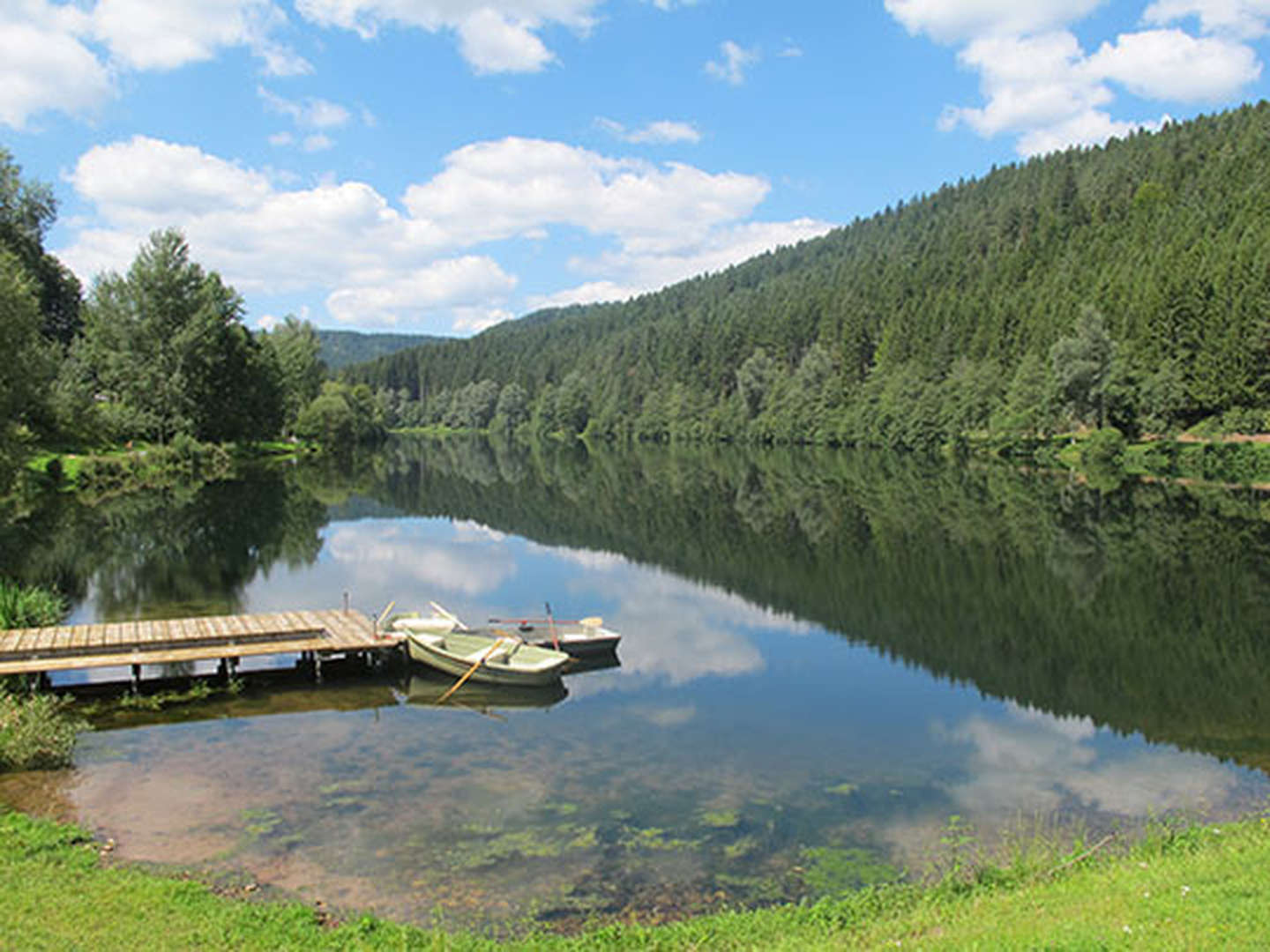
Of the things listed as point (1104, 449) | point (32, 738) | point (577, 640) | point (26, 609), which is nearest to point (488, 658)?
point (577, 640)

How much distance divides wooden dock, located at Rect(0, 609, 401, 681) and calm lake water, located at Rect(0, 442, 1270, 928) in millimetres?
952

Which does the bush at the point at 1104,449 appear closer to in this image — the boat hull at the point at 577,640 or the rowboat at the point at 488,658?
the boat hull at the point at 577,640

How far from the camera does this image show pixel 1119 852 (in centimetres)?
1266

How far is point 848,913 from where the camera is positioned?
11.1 m

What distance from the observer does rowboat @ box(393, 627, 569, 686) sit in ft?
72.9

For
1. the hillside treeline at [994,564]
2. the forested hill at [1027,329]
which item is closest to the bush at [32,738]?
the hillside treeline at [994,564]

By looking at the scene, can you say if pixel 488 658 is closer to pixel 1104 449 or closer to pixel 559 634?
pixel 559 634

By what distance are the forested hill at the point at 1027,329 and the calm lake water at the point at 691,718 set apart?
4462 cm

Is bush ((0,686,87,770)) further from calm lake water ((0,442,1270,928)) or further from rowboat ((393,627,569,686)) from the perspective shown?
rowboat ((393,627,569,686))

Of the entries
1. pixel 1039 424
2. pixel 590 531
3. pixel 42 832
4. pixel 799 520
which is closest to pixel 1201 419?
pixel 1039 424

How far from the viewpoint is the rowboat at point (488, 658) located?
2223cm

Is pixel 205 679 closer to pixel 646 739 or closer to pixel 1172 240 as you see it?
pixel 646 739

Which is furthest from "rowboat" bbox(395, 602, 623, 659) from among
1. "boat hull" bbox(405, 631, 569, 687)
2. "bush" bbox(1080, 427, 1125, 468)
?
"bush" bbox(1080, 427, 1125, 468)

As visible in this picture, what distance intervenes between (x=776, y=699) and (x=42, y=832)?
48.0ft
